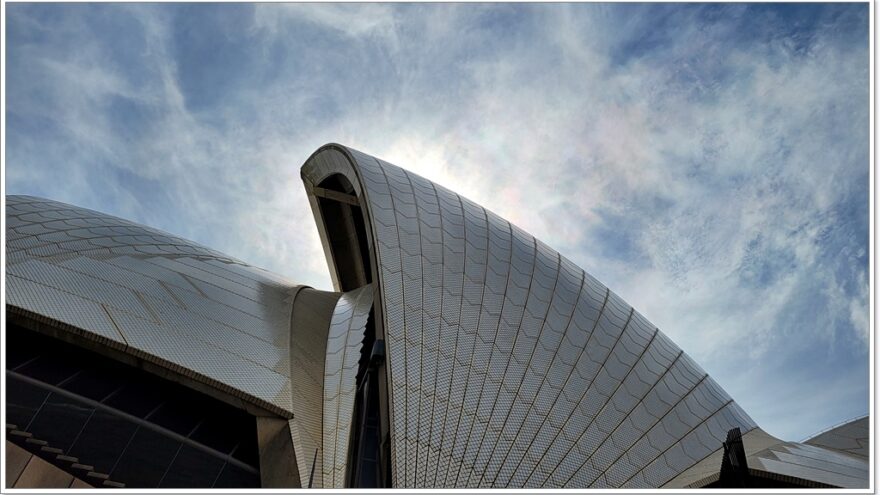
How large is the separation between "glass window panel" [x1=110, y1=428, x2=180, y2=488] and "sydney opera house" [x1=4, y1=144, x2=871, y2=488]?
2cm

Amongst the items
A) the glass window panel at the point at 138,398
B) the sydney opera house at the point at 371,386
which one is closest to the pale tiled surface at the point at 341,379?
the sydney opera house at the point at 371,386

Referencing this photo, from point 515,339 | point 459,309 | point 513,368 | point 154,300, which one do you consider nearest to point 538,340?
point 515,339

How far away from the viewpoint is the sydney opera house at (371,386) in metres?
9.23

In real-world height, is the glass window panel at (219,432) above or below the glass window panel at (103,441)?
above

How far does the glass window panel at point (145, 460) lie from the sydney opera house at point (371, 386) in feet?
0.08

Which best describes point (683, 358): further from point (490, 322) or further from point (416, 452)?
point (416, 452)

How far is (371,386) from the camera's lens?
35.3 ft

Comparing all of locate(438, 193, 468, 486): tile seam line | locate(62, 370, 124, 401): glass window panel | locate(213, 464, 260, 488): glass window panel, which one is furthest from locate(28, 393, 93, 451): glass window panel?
locate(438, 193, 468, 486): tile seam line

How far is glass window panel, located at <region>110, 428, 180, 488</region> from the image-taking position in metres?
9.11

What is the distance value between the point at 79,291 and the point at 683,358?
1523 cm

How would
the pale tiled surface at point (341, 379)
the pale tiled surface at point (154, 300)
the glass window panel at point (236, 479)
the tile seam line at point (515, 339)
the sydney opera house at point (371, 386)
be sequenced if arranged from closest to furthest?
the tile seam line at point (515, 339)
the sydney opera house at point (371, 386)
the pale tiled surface at point (341, 379)
the glass window panel at point (236, 479)
the pale tiled surface at point (154, 300)

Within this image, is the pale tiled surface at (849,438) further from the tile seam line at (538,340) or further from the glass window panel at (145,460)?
the glass window panel at (145,460)

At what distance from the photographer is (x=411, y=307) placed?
11.9 m

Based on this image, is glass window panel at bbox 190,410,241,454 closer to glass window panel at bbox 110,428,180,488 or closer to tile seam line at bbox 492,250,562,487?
glass window panel at bbox 110,428,180,488
